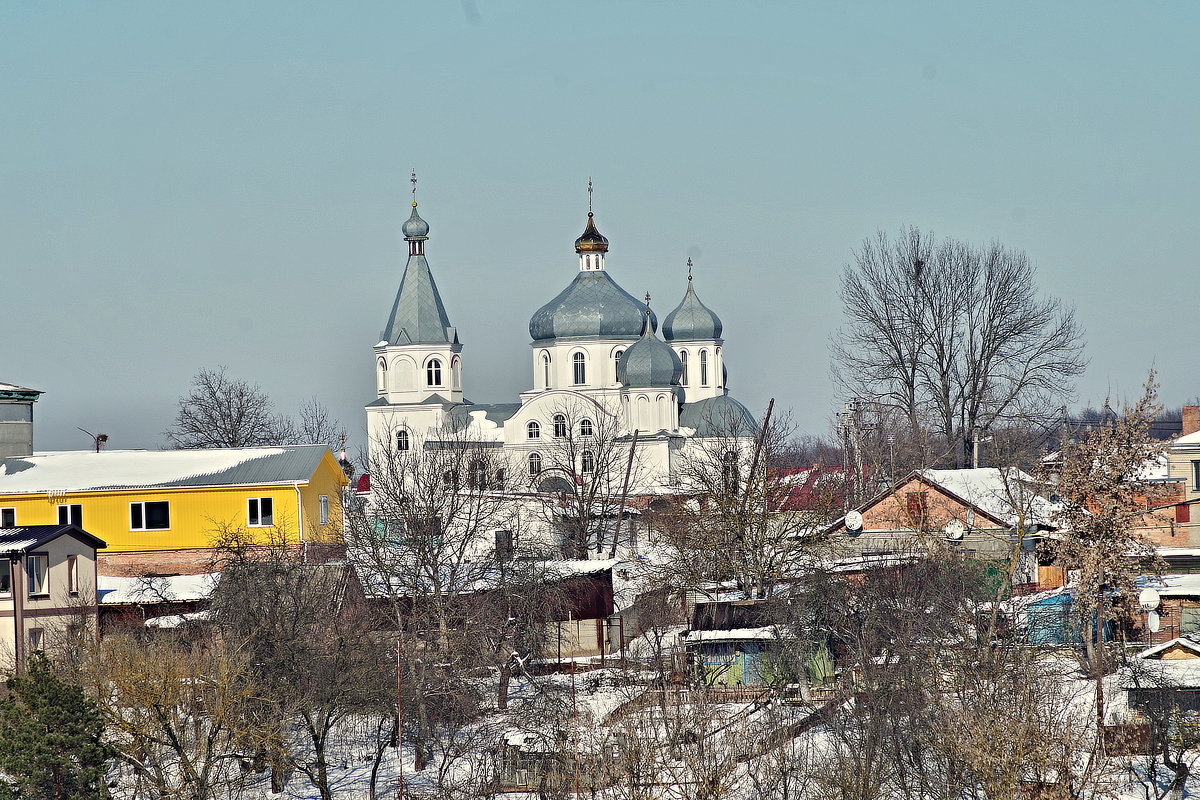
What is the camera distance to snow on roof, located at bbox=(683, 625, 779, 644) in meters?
24.6

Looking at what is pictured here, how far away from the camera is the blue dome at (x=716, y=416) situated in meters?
62.0

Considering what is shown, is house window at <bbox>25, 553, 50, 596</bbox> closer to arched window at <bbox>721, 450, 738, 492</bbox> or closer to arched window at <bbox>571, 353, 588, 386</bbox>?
arched window at <bbox>721, 450, 738, 492</bbox>

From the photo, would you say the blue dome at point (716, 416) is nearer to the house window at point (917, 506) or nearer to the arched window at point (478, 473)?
the arched window at point (478, 473)

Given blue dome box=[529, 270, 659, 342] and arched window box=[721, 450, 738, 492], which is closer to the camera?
arched window box=[721, 450, 738, 492]

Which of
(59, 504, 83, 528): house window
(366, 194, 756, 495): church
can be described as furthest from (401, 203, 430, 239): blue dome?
(59, 504, 83, 528): house window

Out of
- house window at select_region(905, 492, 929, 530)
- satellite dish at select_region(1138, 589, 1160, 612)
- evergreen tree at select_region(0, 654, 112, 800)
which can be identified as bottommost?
evergreen tree at select_region(0, 654, 112, 800)

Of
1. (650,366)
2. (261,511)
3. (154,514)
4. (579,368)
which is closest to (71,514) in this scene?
(154,514)

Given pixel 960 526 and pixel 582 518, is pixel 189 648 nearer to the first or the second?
pixel 960 526

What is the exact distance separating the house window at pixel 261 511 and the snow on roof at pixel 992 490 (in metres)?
13.6

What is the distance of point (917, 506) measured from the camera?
32.3 metres

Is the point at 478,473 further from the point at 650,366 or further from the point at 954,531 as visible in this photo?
the point at 650,366

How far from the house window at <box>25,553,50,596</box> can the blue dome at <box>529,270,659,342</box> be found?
134 ft

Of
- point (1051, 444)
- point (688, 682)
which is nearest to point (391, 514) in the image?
point (688, 682)

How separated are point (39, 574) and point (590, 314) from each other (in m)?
41.3
